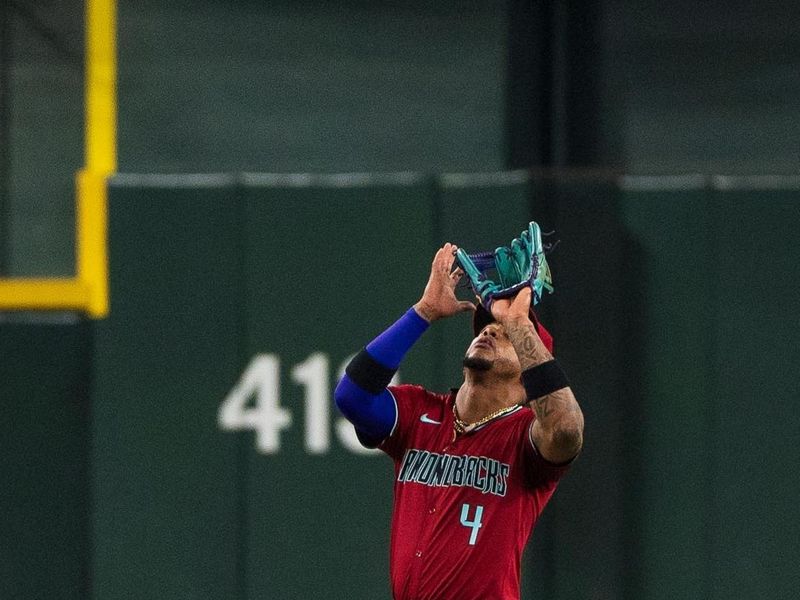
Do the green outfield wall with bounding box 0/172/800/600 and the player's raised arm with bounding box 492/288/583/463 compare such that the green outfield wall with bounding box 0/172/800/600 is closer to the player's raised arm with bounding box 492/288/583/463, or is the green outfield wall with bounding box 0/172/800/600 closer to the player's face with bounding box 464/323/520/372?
the player's face with bounding box 464/323/520/372

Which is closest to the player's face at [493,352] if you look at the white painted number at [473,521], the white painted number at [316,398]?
the white painted number at [473,521]

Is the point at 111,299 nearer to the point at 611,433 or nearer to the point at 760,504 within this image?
the point at 611,433

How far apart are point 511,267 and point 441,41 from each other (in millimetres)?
2081

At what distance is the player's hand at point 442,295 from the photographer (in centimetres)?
348

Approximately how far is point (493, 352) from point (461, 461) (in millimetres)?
285

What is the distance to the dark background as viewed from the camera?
509cm

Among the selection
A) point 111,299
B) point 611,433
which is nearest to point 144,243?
point 111,299

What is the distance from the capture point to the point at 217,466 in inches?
202

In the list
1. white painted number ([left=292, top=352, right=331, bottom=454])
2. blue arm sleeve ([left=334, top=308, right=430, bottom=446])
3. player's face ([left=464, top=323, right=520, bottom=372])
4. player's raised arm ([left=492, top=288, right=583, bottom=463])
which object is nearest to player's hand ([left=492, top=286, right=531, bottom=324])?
player's raised arm ([left=492, top=288, right=583, bottom=463])

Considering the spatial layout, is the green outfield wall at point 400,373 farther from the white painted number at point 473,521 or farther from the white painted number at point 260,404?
the white painted number at point 473,521

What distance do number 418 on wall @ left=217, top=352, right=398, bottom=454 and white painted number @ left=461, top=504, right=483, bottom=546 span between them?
1.69 m

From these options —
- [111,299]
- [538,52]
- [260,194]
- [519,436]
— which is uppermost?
[538,52]

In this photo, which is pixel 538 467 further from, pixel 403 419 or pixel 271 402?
pixel 271 402

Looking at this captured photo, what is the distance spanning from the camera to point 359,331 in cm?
510
